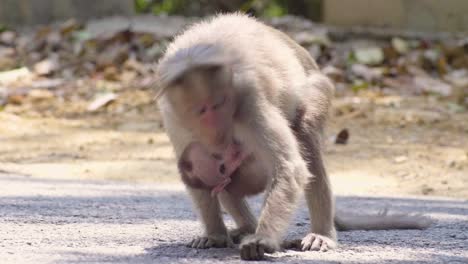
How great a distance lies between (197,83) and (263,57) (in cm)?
69

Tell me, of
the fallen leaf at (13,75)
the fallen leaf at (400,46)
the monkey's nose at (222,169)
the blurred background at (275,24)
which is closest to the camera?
the monkey's nose at (222,169)

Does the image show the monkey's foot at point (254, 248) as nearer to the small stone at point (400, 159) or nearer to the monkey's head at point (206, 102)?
the monkey's head at point (206, 102)

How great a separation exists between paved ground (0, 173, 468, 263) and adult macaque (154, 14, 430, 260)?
0.21 metres

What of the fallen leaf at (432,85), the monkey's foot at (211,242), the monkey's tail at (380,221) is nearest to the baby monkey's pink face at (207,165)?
the monkey's foot at (211,242)

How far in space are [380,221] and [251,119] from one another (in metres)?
1.61

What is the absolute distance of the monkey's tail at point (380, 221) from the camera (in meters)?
5.25

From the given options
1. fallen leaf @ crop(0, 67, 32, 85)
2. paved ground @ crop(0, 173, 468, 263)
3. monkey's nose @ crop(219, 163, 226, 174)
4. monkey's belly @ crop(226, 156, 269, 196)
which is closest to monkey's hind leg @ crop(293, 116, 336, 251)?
paved ground @ crop(0, 173, 468, 263)

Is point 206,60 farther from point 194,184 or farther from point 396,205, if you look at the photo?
point 396,205

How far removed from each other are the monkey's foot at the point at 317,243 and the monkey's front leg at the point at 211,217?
371 millimetres

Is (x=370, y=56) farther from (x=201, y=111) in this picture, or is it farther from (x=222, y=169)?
(x=201, y=111)

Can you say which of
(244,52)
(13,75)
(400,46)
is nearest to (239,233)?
(244,52)

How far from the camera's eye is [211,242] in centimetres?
427

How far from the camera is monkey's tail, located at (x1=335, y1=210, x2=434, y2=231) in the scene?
5250mm

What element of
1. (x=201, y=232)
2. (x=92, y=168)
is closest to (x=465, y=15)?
(x=92, y=168)
